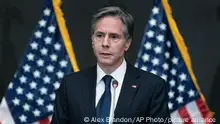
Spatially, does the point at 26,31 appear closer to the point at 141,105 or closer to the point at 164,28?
the point at 164,28

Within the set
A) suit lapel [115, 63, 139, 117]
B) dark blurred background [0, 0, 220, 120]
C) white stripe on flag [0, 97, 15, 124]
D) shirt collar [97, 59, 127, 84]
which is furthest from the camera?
dark blurred background [0, 0, 220, 120]

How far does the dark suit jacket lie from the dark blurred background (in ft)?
6.24

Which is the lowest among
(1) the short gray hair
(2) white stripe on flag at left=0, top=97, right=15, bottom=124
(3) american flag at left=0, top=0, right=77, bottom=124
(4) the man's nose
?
(2) white stripe on flag at left=0, top=97, right=15, bottom=124

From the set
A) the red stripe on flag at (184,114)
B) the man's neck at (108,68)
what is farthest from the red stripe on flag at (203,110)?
the man's neck at (108,68)

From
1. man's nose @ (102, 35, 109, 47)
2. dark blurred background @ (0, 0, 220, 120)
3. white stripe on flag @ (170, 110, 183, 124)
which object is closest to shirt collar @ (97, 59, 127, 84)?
man's nose @ (102, 35, 109, 47)

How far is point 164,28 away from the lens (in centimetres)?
323

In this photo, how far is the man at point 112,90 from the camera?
1.73m

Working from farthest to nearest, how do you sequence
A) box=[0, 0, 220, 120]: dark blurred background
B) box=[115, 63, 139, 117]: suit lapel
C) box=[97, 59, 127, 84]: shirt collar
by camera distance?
box=[0, 0, 220, 120]: dark blurred background → box=[97, 59, 127, 84]: shirt collar → box=[115, 63, 139, 117]: suit lapel

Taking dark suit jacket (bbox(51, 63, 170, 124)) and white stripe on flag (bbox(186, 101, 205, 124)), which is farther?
white stripe on flag (bbox(186, 101, 205, 124))

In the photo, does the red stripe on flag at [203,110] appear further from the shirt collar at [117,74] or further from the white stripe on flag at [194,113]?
the shirt collar at [117,74]

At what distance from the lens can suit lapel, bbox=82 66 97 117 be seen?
1.73 m

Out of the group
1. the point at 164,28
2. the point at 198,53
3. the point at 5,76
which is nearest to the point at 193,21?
the point at 198,53

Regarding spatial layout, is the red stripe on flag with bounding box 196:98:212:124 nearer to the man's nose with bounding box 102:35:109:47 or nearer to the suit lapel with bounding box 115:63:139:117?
the suit lapel with bounding box 115:63:139:117

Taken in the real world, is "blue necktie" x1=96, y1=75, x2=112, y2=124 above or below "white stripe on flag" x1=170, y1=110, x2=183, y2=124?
above
